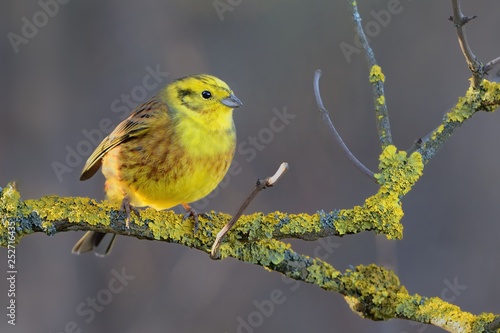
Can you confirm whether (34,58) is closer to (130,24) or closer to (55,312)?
(130,24)

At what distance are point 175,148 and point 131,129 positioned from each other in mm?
343

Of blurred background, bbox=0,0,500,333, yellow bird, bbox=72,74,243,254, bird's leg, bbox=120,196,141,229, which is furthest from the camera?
blurred background, bbox=0,0,500,333

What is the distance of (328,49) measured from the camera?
574 centimetres

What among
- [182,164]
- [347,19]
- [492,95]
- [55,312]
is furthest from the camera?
[347,19]

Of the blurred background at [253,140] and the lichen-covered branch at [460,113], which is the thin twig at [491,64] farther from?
the blurred background at [253,140]

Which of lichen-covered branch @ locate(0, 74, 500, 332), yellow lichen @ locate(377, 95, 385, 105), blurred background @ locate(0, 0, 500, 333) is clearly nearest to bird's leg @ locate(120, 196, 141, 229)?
lichen-covered branch @ locate(0, 74, 500, 332)

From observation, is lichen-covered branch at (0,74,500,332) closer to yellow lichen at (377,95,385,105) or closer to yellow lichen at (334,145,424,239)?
yellow lichen at (334,145,424,239)

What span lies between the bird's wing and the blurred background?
128 cm

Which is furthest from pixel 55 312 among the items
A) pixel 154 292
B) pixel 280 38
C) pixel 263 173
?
pixel 280 38

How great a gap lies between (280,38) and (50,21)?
1.70 meters

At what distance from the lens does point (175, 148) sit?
333 centimetres

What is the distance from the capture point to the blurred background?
507cm

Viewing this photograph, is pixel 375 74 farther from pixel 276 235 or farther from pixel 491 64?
pixel 276 235

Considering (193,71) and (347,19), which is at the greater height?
(347,19)
